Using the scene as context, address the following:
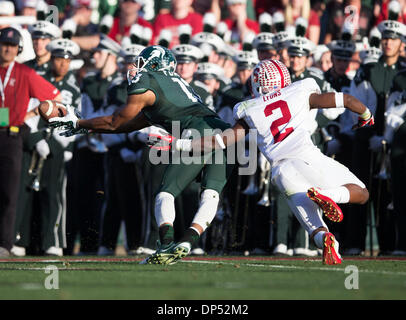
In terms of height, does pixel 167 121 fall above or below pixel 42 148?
above

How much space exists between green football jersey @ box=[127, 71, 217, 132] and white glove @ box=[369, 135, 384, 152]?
3.49 metres

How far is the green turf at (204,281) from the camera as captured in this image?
683 cm

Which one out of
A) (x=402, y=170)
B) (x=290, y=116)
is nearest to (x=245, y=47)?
(x=402, y=170)

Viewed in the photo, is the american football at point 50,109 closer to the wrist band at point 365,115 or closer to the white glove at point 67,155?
the wrist band at point 365,115

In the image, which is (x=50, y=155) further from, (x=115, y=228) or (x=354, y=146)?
(x=354, y=146)

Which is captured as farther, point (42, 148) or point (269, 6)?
point (269, 6)

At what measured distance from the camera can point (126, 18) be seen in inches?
651

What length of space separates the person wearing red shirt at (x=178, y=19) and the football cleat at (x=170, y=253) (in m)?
6.95

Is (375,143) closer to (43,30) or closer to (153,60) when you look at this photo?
(153,60)

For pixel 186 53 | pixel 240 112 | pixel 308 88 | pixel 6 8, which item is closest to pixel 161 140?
pixel 240 112

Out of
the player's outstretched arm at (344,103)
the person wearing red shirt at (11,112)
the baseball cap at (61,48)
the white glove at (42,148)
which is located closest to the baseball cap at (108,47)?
the baseball cap at (61,48)

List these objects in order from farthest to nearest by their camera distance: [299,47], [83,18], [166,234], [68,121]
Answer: [83,18] < [299,47] < [68,121] < [166,234]

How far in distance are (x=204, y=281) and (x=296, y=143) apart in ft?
7.65

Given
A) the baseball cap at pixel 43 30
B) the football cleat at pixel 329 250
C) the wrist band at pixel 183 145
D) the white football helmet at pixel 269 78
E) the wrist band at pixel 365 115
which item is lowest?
the football cleat at pixel 329 250
